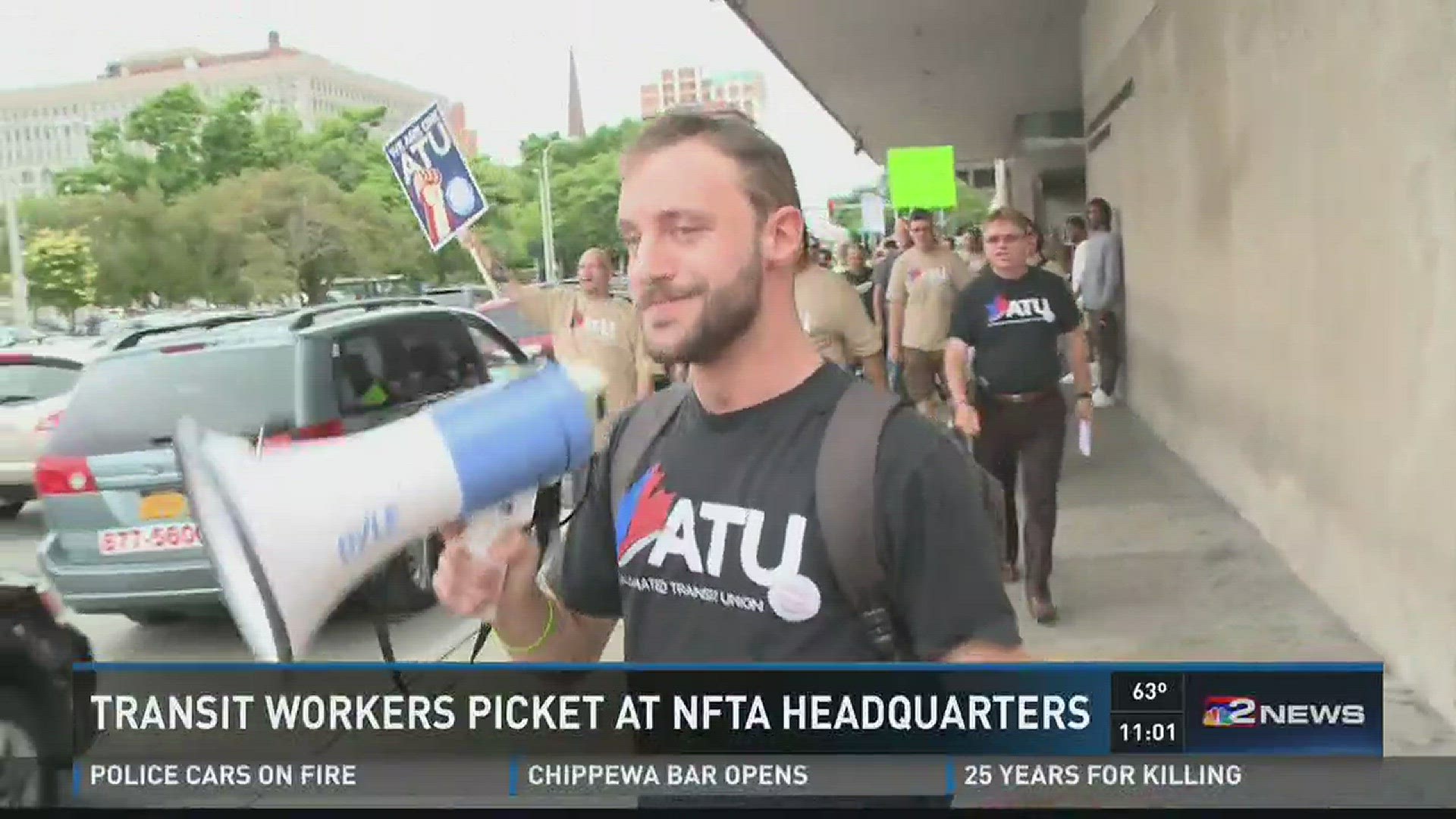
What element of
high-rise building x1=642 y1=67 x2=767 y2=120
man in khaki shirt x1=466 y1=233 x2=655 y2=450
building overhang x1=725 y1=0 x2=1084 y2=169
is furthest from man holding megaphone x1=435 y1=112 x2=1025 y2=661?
building overhang x1=725 y1=0 x2=1084 y2=169

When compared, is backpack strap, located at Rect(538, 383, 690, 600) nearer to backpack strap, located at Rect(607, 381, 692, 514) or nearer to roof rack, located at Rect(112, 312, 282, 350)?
backpack strap, located at Rect(607, 381, 692, 514)

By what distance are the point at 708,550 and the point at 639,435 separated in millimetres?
170

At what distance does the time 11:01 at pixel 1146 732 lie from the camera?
187 cm

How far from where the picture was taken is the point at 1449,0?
2.46 m

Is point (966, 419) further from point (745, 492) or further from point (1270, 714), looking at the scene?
point (745, 492)

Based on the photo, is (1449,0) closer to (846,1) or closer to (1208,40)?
(846,1)

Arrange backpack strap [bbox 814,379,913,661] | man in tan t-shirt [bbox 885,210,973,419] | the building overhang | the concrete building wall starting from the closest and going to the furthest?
backpack strap [bbox 814,379,913,661]
the concrete building wall
the building overhang
man in tan t-shirt [bbox 885,210,973,419]

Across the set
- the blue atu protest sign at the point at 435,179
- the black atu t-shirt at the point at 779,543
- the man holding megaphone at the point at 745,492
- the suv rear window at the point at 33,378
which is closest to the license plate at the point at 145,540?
the suv rear window at the point at 33,378

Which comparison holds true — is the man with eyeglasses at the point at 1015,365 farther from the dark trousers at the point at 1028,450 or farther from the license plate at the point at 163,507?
the license plate at the point at 163,507

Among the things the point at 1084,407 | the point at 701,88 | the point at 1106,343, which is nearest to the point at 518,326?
the point at 701,88

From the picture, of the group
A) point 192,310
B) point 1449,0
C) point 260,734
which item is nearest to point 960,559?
point 260,734

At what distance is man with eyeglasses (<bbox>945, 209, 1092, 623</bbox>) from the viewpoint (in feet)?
11.9

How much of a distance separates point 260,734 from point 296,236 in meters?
0.76

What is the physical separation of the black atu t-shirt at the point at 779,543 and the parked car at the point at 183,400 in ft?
1.80
